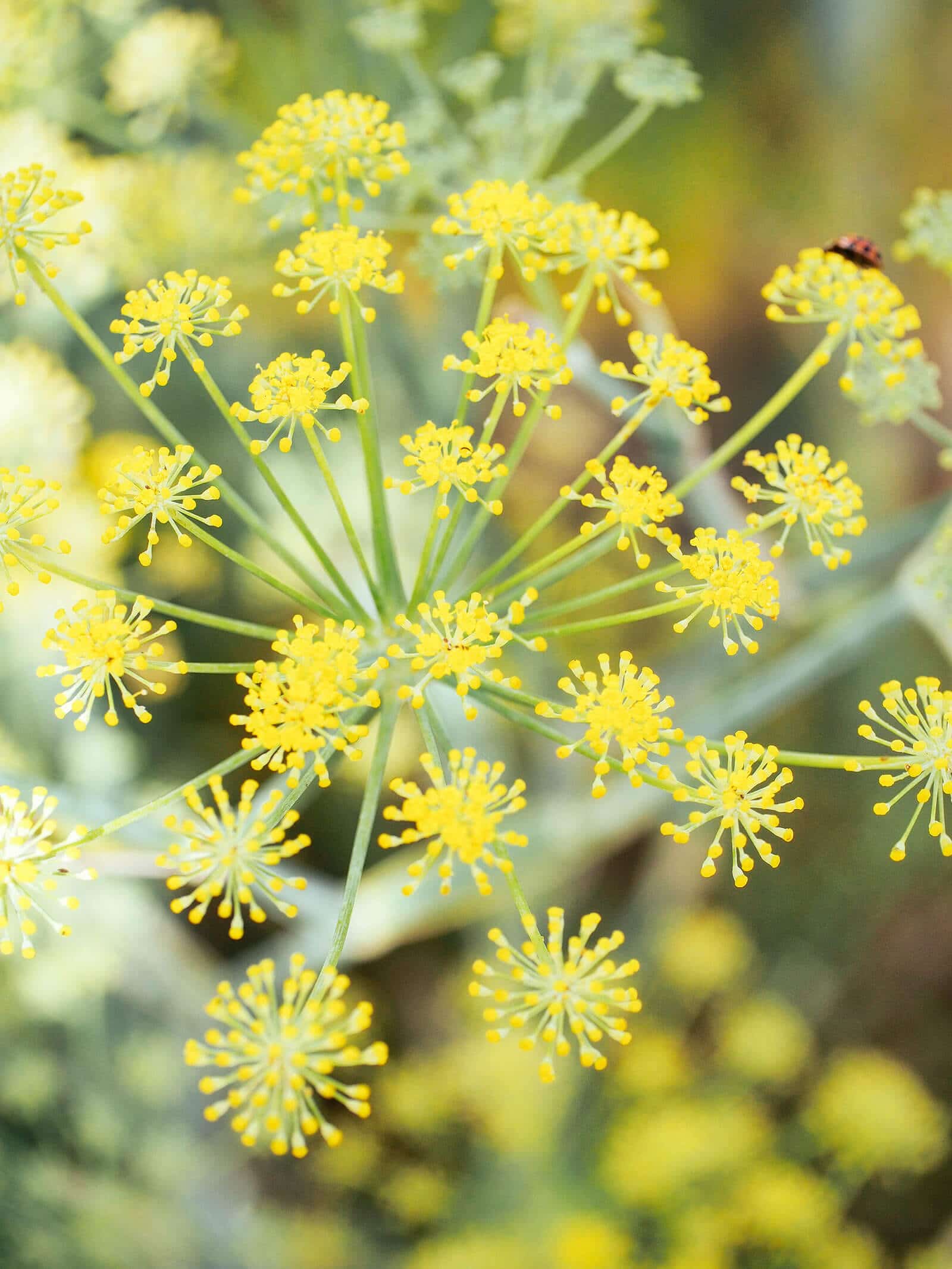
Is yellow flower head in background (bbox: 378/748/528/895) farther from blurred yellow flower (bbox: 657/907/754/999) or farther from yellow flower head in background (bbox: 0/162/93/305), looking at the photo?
blurred yellow flower (bbox: 657/907/754/999)

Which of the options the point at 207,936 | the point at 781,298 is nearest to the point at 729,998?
the point at 207,936

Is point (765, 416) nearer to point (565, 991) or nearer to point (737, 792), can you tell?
point (737, 792)

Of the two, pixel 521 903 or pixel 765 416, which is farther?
pixel 765 416

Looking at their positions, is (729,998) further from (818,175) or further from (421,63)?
(421,63)

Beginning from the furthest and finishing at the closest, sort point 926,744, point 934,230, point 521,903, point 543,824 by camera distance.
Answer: point 543,824
point 934,230
point 926,744
point 521,903

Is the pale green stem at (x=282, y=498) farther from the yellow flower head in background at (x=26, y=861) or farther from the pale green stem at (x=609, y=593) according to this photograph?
the yellow flower head in background at (x=26, y=861)

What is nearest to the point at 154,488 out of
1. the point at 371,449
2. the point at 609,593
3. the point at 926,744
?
the point at 371,449

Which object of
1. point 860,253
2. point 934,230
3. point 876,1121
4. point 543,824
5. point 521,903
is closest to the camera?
point 521,903
